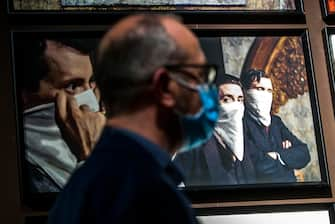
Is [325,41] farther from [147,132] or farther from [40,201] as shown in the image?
[147,132]

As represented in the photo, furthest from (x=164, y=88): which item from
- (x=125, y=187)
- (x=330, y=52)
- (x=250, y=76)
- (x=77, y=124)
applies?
(x=330, y=52)

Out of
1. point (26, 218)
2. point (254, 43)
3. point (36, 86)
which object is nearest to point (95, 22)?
point (36, 86)

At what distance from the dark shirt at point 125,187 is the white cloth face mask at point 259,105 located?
875mm

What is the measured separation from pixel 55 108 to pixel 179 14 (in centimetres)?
45

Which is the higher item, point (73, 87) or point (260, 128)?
point (73, 87)

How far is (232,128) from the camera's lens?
66.2 inches

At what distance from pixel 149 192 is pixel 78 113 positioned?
35.3 inches

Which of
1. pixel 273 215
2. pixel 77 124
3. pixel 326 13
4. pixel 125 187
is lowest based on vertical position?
pixel 273 215

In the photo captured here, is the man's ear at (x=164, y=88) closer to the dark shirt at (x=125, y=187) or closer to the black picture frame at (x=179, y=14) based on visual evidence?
the dark shirt at (x=125, y=187)

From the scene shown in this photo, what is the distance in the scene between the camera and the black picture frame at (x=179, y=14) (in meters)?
1.68

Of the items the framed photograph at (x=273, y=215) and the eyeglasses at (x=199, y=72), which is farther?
the framed photograph at (x=273, y=215)

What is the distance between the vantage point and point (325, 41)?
180 cm

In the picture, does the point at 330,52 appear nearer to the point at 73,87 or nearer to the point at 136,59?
the point at 73,87

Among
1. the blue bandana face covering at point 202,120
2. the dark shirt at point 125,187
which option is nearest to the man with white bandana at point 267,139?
the blue bandana face covering at point 202,120
